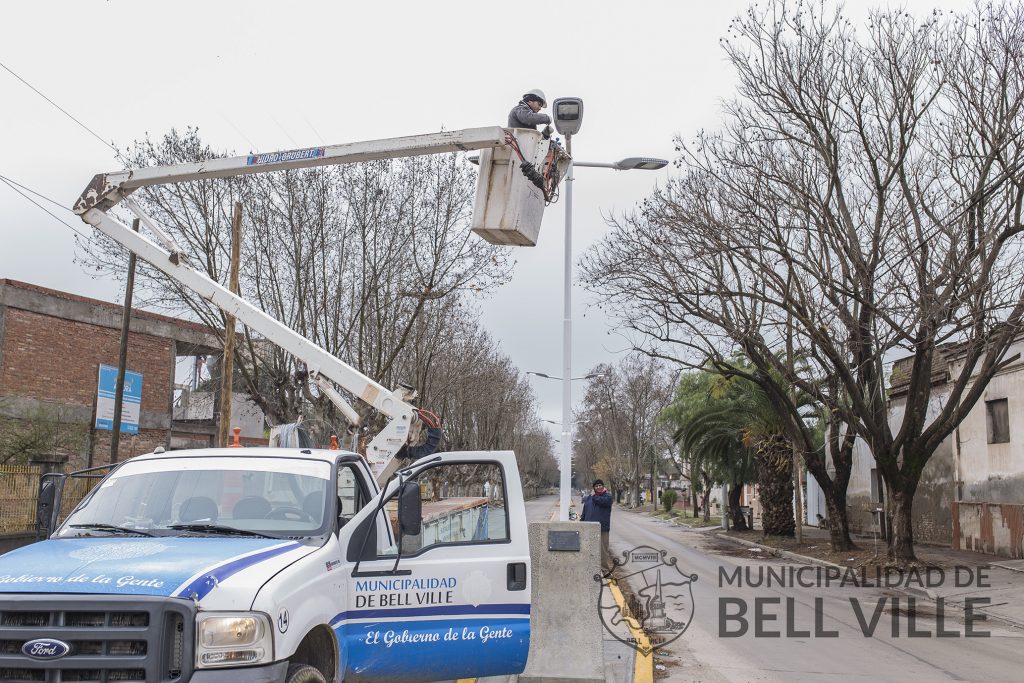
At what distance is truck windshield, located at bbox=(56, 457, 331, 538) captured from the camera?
18.4 ft

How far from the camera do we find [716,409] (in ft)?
121

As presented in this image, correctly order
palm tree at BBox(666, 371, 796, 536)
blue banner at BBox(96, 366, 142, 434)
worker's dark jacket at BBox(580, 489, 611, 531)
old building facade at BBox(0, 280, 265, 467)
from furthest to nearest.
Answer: palm tree at BBox(666, 371, 796, 536) < blue banner at BBox(96, 366, 142, 434) < old building facade at BBox(0, 280, 265, 467) < worker's dark jacket at BBox(580, 489, 611, 531)

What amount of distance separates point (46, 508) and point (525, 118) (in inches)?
217

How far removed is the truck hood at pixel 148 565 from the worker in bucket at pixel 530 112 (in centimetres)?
522

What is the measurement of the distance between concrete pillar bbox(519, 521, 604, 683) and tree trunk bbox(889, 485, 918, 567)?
16.2 metres

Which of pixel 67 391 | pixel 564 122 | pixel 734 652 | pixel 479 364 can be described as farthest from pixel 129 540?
pixel 479 364

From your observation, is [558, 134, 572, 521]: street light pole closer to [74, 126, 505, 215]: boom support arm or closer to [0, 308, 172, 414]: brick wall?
[74, 126, 505, 215]: boom support arm

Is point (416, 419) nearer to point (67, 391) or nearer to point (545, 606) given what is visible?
point (545, 606)

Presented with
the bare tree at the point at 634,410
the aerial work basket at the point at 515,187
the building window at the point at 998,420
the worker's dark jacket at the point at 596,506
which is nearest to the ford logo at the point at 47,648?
the aerial work basket at the point at 515,187

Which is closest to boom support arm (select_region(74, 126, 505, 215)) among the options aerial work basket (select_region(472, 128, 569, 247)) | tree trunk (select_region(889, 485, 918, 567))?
aerial work basket (select_region(472, 128, 569, 247))

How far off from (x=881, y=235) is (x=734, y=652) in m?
13.4

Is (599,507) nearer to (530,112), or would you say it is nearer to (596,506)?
(596,506)

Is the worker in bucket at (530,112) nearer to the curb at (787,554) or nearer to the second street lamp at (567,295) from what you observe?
the second street lamp at (567,295)

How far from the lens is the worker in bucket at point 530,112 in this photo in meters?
9.12
